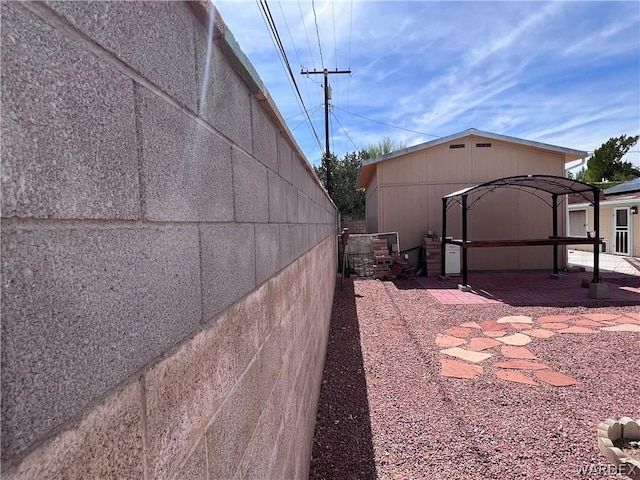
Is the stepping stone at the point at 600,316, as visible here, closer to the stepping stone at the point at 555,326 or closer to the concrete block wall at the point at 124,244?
the stepping stone at the point at 555,326

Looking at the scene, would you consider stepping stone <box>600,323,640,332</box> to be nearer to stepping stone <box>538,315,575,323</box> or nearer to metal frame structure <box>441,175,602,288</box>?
stepping stone <box>538,315,575,323</box>

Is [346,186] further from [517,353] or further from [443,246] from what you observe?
[517,353]

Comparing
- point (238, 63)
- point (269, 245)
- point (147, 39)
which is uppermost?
point (238, 63)

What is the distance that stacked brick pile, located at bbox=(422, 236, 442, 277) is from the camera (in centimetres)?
1138

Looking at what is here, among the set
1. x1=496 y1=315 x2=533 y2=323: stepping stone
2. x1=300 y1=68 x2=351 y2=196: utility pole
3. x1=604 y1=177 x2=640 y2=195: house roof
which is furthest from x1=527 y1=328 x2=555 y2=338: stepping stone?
x1=604 y1=177 x2=640 y2=195: house roof

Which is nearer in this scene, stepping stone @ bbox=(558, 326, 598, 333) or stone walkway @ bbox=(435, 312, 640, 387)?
stone walkway @ bbox=(435, 312, 640, 387)

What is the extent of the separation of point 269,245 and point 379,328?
4940 mm

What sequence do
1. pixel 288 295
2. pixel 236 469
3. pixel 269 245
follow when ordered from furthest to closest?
pixel 288 295
pixel 269 245
pixel 236 469

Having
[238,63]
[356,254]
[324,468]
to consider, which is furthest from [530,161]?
[238,63]

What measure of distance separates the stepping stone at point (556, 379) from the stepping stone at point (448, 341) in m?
1.20

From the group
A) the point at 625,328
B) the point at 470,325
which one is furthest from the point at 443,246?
the point at 625,328

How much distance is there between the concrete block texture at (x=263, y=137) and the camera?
57.1 inches

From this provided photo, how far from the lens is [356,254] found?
1216cm

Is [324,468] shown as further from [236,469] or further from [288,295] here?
[236,469]
